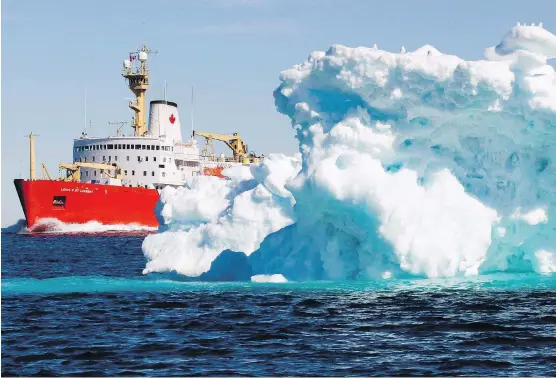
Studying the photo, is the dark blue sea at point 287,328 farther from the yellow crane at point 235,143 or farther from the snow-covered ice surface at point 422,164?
the yellow crane at point 235,143

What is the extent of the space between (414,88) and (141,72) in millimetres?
62172

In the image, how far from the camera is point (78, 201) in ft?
224

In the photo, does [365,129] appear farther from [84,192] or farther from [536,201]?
[84,192]

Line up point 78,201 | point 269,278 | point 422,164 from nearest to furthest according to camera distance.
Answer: point 422,164, point 269,278, point 78,201

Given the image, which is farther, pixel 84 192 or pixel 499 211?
pixel 84 192

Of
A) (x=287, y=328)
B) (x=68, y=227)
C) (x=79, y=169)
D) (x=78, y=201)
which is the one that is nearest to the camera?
(x=287, y=328)

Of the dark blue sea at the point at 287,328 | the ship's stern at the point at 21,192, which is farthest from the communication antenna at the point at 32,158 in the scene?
the dark blue sea at the point at 287,328

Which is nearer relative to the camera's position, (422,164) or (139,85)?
(422,164)

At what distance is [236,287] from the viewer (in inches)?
856

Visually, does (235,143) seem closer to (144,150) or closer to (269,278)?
(144,150)

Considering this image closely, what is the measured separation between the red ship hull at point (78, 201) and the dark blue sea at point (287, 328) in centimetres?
4511

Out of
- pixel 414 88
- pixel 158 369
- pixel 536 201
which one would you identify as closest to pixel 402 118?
pixel 414 88

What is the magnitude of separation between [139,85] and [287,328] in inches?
2636

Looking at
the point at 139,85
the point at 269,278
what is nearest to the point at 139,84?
the point at 139,85
